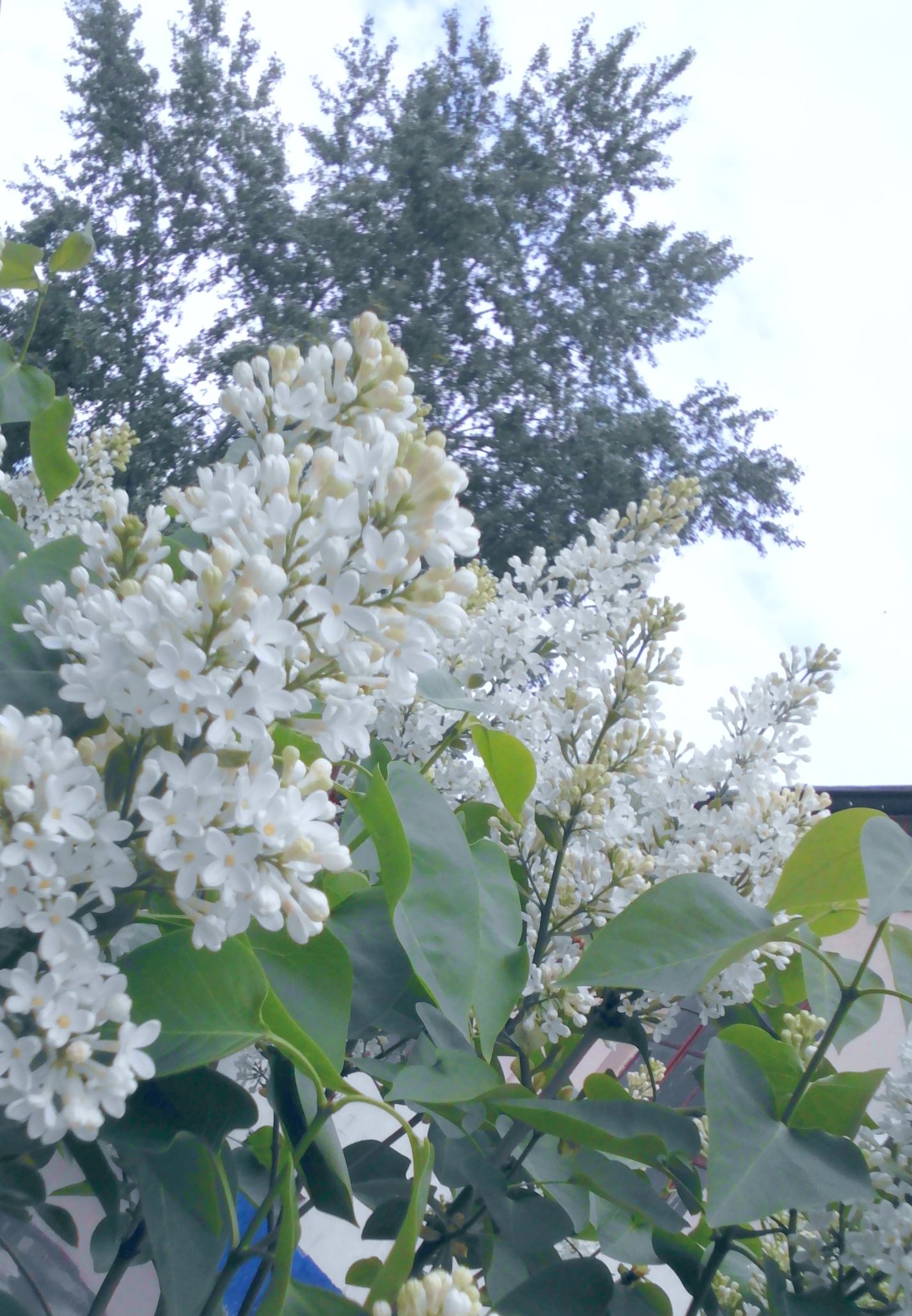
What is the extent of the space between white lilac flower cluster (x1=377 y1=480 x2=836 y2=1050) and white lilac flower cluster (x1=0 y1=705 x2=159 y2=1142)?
0.23 m

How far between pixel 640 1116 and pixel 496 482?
7.10 m

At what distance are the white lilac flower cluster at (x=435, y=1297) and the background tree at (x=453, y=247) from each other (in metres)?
6.62

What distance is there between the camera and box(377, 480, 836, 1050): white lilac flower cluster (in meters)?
0.56

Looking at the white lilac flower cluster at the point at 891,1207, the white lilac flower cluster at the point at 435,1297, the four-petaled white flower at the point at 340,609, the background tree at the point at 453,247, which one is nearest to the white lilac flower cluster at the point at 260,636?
the four-petaled white flower at the point at 340,609

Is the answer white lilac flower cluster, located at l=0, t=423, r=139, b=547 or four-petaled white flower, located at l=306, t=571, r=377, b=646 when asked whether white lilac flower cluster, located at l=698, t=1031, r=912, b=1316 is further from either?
white lilac flower cluster, located at l=0, t=423, r=139, b=547

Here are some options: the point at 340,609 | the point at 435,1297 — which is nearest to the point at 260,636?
the point at 340,609

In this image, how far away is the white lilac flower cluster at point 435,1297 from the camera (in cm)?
29

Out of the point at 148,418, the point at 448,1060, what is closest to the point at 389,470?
the point at 448,1060

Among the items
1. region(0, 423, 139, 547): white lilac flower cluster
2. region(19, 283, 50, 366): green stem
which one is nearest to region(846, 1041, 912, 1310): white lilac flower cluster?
region(19, 283, 50, 366): green stem

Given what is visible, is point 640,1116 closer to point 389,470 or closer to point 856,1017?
point 856,1017

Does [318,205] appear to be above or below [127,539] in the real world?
above

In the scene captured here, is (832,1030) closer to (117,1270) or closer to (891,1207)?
(891,1207)

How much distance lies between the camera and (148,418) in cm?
666

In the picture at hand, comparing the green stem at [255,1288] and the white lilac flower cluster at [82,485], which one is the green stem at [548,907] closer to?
the green stem at [255,1288]
